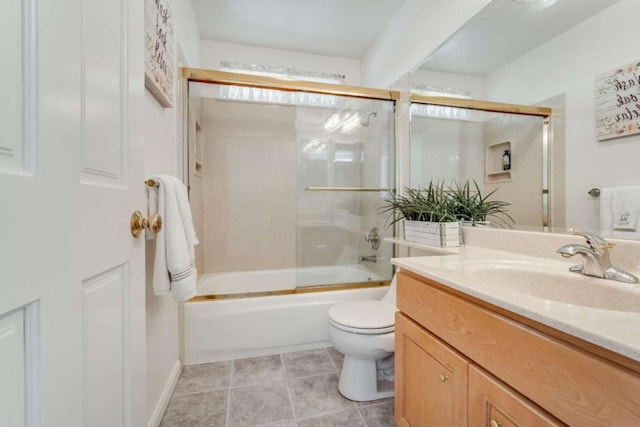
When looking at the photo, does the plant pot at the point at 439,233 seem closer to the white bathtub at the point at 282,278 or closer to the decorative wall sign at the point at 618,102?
the decorative wall sign at the point at 618,102

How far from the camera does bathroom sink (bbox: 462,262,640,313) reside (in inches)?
28.1

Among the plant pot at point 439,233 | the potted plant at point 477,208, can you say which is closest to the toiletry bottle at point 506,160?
the potted plant at point 477,208

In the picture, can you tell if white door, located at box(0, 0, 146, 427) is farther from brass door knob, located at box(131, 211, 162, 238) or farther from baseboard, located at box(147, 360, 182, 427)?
baseboard, located at box(147, 360, 182, 427)

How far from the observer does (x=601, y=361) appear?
0.47 meters

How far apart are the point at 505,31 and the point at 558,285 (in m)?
1.14

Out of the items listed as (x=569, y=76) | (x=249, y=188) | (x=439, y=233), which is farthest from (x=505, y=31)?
(x=249, y=188)

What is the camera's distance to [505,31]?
4.08ft

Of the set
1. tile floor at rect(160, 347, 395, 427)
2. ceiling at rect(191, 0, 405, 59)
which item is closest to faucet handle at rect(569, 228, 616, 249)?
tile floor at rect(160, 347, 395, 427)

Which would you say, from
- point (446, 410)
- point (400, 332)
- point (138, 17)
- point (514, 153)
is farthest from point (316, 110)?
point (446, 410)

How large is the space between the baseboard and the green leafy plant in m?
1.56

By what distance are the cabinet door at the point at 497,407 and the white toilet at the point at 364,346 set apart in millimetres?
595

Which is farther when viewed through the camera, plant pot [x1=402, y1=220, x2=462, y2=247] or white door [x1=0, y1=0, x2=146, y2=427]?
plant pot [x1=402, y1=220, x2=462, y2=247]

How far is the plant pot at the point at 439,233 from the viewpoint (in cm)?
135

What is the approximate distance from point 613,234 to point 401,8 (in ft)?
6.56
